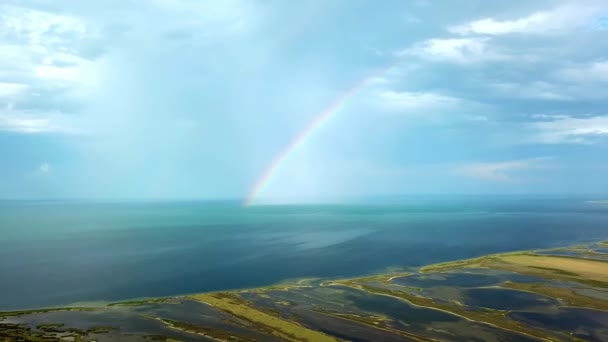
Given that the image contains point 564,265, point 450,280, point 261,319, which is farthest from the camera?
point 564,265

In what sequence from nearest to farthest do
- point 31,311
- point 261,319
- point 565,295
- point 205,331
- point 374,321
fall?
point 205,331
point 374,321
point 261,319
point 31,311
point 565,295

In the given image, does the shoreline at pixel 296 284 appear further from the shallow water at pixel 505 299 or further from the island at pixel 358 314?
the shallow water at pixel 505 299

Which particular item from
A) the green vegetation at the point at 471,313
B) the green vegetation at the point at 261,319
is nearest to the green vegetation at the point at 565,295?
the green vegetation at the point at 471,313

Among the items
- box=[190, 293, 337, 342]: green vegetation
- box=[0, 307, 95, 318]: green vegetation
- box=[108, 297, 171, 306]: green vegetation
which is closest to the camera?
box=[190, 293, 337, 342]: green vegetation

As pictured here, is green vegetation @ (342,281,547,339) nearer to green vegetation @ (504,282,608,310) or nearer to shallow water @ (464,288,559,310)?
shallow water @ (464,288,559,310)

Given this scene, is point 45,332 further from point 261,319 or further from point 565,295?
point 565,295

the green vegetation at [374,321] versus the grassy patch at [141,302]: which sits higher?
the green vegetation at [374,321]

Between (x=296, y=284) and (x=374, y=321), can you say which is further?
(x=296, y=284)

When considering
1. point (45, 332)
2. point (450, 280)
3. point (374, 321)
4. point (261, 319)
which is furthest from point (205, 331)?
point (450, 280)

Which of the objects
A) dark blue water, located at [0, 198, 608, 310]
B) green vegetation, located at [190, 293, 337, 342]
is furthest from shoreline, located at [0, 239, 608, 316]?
green vegetation, located at [190, 293, 337, 342]

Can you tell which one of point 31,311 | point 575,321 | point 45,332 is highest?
point 45,332

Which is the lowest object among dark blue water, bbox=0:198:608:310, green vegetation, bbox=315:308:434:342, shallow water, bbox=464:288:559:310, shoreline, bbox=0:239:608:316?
dark blue water, bbox=0:198:608:310

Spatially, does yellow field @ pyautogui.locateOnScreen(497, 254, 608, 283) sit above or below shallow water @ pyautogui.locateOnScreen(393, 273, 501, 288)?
above

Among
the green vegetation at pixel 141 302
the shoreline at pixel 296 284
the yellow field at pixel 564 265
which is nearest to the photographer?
the shoreline at pixel 296 284
